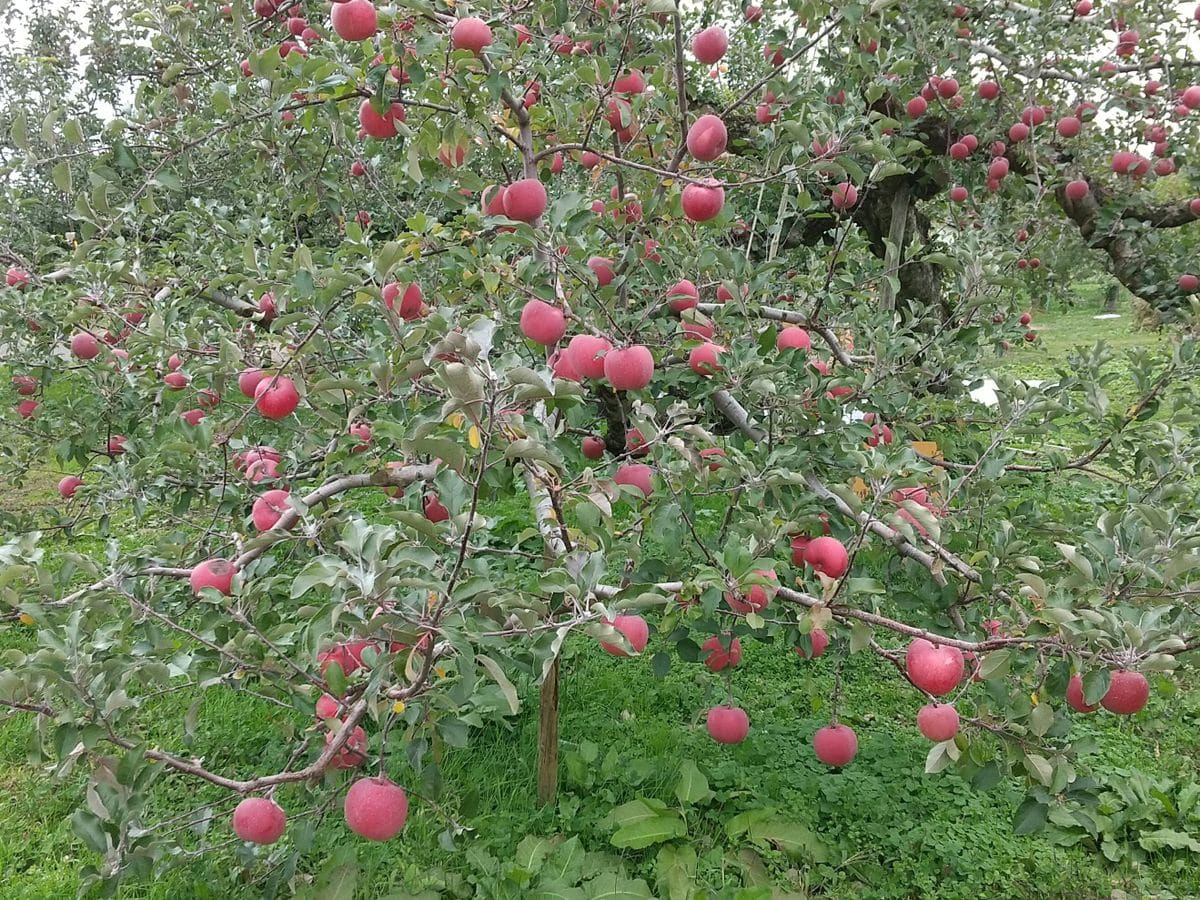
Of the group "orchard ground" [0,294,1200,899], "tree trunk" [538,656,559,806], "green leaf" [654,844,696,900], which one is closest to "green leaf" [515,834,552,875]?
"orchard ground" [0,294,1200,899]

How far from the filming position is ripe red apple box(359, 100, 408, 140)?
201 centimetres

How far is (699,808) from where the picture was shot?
2.65m

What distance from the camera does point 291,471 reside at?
6.81ft

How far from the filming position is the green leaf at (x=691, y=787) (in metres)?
2.56

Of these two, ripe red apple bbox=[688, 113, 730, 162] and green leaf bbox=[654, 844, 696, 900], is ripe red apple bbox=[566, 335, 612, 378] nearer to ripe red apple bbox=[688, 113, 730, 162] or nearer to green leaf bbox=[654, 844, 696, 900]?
ripe red apple bbox=[688, 113, 730, 162]

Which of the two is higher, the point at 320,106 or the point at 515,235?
the point at 320,106

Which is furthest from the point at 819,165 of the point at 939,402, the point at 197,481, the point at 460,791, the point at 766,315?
the point at 460,791

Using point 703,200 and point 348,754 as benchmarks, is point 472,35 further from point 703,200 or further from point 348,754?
point 348,754

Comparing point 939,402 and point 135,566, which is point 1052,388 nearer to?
point 939,402

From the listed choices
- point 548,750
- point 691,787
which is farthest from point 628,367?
point 691,787

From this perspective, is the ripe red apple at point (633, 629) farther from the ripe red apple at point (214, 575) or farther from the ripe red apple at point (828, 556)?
the ripe red apple at point (214, 575)

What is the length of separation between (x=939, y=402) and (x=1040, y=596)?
3.32 feet

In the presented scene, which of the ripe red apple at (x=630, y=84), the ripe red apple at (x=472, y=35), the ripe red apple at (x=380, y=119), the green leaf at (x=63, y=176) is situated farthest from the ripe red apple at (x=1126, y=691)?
the green leaf at (x=63, y=176)

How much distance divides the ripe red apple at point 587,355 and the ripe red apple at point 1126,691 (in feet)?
3.77
